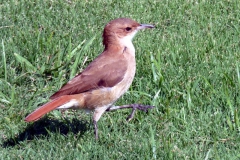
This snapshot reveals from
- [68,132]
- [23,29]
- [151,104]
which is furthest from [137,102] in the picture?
[23,29]

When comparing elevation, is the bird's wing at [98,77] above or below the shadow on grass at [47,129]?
above

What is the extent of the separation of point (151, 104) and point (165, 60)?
1.10 m

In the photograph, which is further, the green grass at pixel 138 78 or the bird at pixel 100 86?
the bird at pixel 100 86

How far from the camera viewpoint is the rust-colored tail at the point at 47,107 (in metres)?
6.08

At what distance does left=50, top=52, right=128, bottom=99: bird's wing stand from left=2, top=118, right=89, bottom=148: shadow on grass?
466 mm

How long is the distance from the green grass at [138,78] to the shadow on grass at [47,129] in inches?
0.5

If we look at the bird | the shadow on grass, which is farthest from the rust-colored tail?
the shadow on grass

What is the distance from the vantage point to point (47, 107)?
20.4 ft

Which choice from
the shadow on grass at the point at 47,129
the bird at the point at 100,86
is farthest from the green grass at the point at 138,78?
the bird at the point at 100,86

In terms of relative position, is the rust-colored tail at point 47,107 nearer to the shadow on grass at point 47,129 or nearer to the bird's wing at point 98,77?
the bird's wing at point 98,77

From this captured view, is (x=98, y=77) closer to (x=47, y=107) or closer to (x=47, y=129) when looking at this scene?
(x=47, y=107)

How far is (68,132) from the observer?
6.63 m

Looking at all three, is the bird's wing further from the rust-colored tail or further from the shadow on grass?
the shadow on grass

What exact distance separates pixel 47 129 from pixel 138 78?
1379mm
